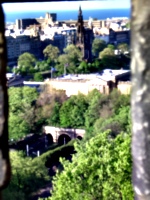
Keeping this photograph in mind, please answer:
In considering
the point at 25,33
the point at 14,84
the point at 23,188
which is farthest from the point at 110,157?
the point at 25,33

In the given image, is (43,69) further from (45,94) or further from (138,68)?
(138,68)

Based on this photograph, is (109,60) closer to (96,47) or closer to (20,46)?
(96,47)

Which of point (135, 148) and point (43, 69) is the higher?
point (135, 148)

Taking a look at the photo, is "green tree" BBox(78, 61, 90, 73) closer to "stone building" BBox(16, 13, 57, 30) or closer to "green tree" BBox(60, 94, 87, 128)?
"green tree" BBox(60, 94, 87, 128)

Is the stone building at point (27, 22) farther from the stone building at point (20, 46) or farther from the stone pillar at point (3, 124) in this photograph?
the stone pillar at point (3, 124)

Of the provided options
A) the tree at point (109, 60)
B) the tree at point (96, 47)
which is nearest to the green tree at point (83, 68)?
the tree at point (109, 60)
